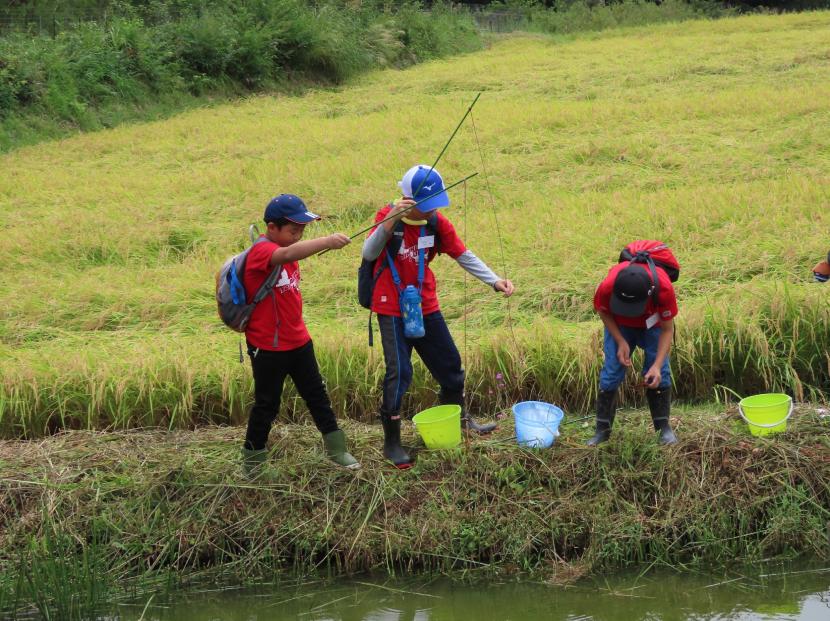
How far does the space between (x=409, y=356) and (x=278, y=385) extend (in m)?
0.57

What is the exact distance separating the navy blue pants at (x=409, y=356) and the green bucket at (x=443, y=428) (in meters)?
0.12

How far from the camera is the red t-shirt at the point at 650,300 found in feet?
12.8

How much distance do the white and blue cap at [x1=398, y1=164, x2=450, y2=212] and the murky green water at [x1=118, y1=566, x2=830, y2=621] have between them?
1.49 metres

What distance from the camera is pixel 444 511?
393 centimetres

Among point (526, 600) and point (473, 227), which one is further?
point (473, 227)

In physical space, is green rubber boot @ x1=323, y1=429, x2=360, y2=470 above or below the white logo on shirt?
below

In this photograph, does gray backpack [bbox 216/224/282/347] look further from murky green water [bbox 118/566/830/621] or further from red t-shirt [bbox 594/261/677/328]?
red t-shirt [bbox 594/261/677/328]

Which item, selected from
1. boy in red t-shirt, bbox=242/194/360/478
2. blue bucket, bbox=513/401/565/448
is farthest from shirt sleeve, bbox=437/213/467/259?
blue bucket, bbox=513/401/565/448

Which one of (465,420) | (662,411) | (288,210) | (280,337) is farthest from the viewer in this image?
(465,420)

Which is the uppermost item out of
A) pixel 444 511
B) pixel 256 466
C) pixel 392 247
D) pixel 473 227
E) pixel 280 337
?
pixel 392 247

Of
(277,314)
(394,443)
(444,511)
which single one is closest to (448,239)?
(277,314)

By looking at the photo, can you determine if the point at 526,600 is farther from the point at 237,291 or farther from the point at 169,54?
the point at 169,54

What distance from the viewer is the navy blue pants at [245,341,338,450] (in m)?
3.92

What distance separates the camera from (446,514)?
392 cm
